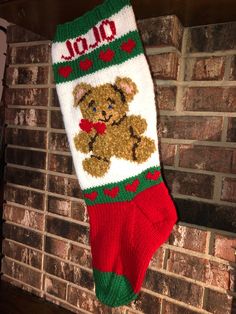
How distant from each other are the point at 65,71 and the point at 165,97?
13.1 inches

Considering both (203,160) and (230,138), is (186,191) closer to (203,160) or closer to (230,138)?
(203,160)

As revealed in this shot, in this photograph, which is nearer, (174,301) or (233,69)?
(233,69)

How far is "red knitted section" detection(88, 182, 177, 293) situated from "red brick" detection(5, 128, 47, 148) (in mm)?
446

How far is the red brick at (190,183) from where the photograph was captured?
911 millimetres

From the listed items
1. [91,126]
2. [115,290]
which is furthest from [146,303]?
[91,126]

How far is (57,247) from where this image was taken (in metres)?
1.20

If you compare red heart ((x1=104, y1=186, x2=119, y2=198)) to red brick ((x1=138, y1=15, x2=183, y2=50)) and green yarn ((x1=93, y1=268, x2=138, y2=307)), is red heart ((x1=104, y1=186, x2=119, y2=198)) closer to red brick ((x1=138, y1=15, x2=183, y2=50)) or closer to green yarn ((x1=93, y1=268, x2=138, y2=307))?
green yarn ((x1=93, y1=268, x2=138, y2=307))

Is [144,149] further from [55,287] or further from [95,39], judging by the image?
[55,287]

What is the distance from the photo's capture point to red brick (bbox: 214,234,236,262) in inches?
34.4

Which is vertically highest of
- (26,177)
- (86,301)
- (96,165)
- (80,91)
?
(80,91)

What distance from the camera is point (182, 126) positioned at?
3.08ft

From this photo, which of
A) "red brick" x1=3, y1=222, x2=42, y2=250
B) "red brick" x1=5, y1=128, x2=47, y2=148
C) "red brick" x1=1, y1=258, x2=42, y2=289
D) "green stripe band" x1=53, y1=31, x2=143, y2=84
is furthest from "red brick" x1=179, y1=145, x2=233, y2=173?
"red brick" x1=1, y1=258, x2=42, y2=289

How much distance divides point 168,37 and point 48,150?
64 centimetres

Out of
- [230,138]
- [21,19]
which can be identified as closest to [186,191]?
[230,138]
